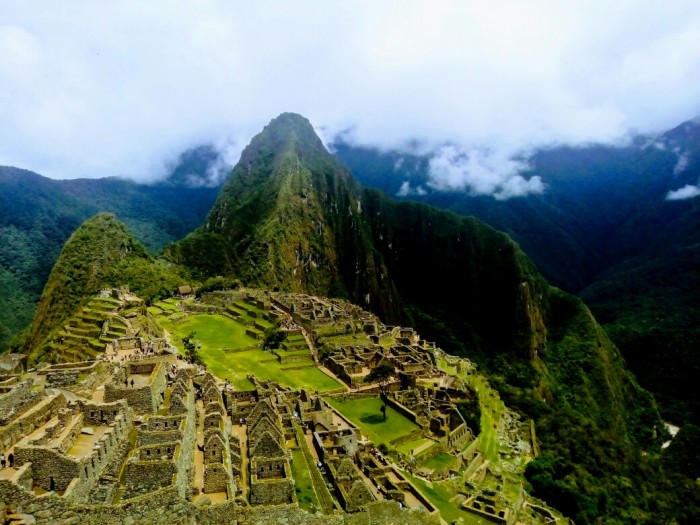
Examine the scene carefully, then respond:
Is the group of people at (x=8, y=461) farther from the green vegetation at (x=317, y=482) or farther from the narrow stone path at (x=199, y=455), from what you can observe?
the green vegetation at (x=317, y=482)

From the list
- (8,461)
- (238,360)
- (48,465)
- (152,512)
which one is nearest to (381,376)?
(238,360)

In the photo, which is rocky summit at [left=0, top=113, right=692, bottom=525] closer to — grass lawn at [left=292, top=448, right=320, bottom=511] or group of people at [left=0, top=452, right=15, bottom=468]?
grass lawn at [left=292, top=448, right=320, bottom=511]

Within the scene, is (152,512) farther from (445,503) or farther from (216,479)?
(445,503)

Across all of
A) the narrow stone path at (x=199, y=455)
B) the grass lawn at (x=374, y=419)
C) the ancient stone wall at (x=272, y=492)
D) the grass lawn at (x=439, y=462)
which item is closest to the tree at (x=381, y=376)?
the grass lawn at (x=374, y=419)

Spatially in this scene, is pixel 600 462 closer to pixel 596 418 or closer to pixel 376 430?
pixel 376 430

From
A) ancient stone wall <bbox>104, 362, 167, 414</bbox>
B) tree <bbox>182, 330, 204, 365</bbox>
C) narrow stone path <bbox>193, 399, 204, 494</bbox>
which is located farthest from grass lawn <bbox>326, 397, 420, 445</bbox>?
ancient stone wall <bbox>104, 362, 167, 414</bbox>
